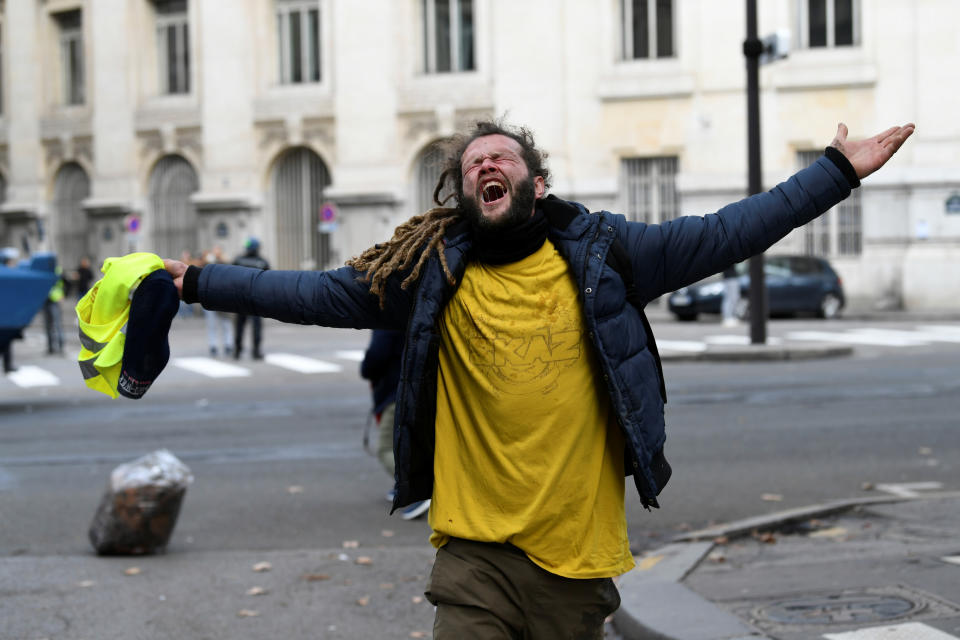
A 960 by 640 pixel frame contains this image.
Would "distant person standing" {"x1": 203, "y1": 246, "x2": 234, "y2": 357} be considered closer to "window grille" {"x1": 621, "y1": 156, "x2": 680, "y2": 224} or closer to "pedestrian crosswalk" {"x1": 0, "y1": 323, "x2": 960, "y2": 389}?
"pedestrian crosswalk" {"x1": 0, "y1": 323, "x2": 960, "y2": 389}

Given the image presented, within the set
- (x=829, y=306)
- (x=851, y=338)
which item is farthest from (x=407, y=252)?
(x=829, y=306)

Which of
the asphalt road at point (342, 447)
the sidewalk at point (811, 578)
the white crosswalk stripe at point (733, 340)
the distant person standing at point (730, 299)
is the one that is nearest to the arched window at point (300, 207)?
the distant person standing at point (730, 299)

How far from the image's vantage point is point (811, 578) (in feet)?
19.6

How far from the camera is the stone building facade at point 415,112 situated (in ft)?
106

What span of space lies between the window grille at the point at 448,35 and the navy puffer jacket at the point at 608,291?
108 feet

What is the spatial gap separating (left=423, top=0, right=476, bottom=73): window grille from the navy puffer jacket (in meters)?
32.8

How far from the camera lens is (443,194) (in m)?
4.03

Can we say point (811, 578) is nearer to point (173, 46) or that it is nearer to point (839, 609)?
point (839, 609)

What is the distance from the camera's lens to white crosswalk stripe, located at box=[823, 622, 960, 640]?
484 cm

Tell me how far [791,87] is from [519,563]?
3086 centimetres

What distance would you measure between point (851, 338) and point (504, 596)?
20335 millimetres

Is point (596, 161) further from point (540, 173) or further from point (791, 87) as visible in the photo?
point (540, 173)

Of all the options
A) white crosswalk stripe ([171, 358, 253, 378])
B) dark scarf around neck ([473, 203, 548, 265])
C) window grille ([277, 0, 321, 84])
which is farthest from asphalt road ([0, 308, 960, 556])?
window grille ([277, 0, 321, 84])

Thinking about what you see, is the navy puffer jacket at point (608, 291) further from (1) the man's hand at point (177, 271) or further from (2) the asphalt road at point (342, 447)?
(2) the asphalt road at point (342, 447)
